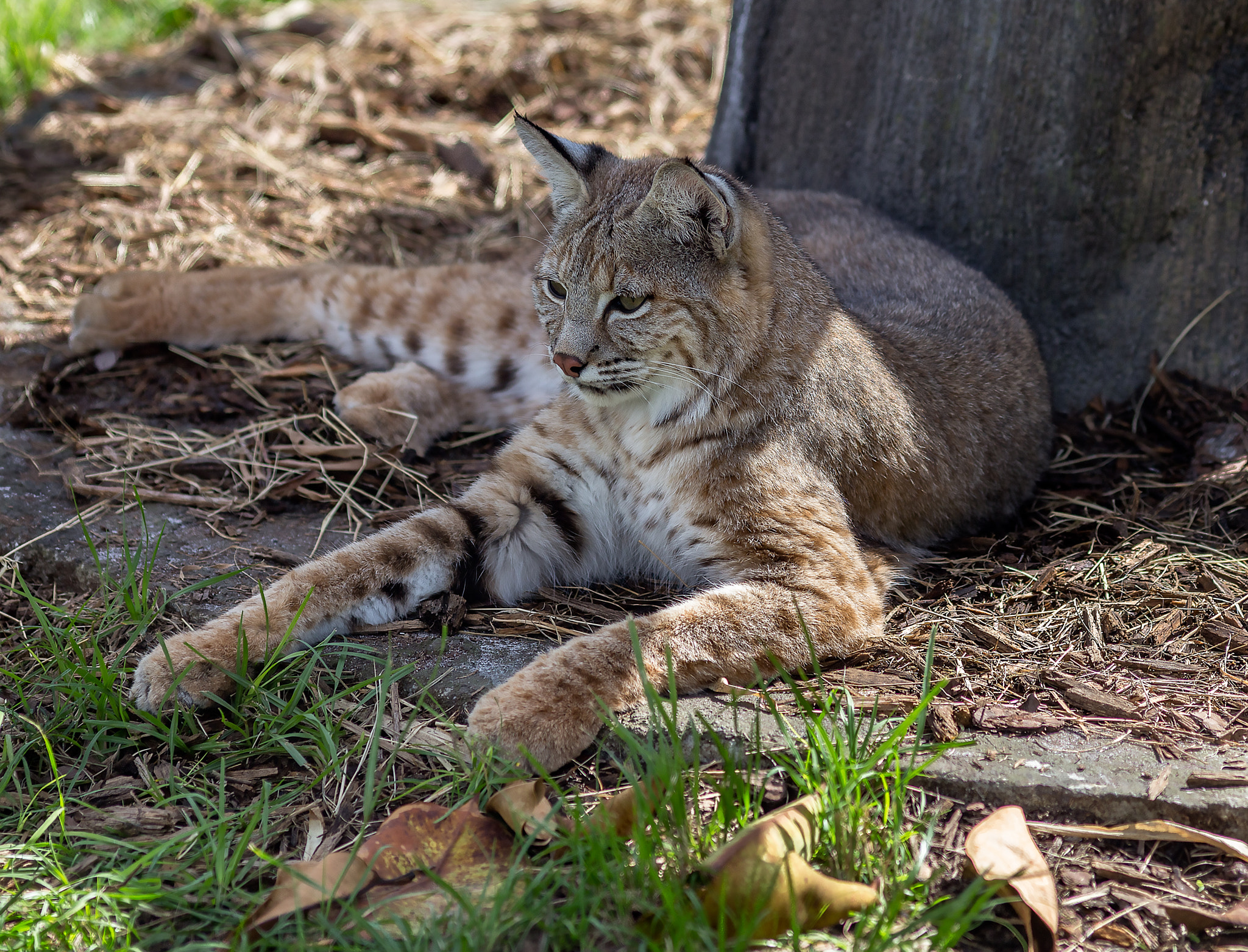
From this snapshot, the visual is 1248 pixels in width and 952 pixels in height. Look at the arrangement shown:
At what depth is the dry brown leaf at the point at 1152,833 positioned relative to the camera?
2.19m

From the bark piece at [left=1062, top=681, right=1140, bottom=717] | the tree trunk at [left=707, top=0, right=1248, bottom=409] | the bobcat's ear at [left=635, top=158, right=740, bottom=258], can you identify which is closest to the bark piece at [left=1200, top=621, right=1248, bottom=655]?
the bark piece at [left=1062, top=681, right=1140, bottom=717]

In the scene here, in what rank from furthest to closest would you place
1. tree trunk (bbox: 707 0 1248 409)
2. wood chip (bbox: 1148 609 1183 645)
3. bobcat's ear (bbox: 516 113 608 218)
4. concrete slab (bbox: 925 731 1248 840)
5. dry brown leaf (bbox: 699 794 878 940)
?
tree trunk (bbox: 707 0 1248 409), bobcat's ear (bbox: 516 113 608 218), wood chip (bbox: 1148 609 1183 645), concrete slab (bbox: 925 731 1248 840), dry brown leaf (bbox: 699 794 878 940)

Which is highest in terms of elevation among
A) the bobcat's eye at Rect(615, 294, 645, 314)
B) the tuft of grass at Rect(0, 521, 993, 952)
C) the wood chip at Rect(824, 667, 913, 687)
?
the bobcat's eye at Rect(615, 294, 645, 314)

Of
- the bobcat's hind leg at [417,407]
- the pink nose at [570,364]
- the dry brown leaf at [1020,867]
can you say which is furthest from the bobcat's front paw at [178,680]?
the dry brown leaf at [1020,867]

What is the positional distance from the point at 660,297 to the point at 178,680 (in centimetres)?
163

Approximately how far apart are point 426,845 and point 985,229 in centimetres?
332

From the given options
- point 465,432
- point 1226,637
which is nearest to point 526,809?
point 1226,637

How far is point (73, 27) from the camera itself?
22.8 ft

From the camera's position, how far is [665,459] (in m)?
3.10

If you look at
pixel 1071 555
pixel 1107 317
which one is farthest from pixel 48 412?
pixel 1107 317

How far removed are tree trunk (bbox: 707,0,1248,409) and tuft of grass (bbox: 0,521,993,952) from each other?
2.42 meters

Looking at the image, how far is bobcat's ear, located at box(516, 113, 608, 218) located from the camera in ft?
10.2

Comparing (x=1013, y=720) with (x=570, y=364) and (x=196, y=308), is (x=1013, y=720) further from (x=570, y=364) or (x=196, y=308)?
(x=196, y=308)

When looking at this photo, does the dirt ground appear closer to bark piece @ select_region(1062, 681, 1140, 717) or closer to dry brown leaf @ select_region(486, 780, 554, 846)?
bark piece @ select_region(1062, 681, 1140, 717)
